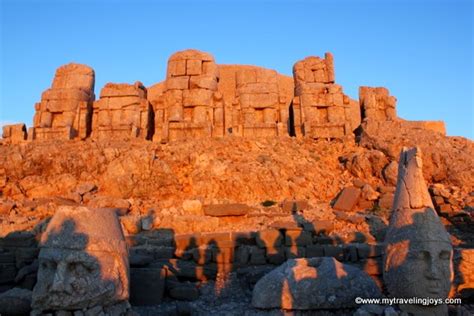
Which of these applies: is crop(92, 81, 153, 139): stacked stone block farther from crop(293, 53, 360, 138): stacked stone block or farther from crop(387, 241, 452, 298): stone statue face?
crop(387, 241, 452, 298): stone statue face

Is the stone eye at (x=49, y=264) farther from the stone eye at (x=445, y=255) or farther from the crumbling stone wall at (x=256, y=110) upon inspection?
the crumbling stone wall at (x=256, y=110)

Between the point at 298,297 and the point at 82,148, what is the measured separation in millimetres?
11243

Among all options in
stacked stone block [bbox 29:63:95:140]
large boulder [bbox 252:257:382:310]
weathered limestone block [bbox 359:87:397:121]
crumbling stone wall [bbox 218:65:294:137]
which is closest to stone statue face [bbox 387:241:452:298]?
large boulder [bbox 252:257:382:310]

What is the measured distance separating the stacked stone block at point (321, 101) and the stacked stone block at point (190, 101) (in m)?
3.51

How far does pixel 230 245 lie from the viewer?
9.14 m

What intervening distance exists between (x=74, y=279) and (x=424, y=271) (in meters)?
4.44

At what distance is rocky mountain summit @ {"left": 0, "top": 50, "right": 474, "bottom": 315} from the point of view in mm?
5625

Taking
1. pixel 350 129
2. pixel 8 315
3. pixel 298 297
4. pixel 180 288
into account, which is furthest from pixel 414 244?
pixel 350 129

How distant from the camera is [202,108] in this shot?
1728 centimetres

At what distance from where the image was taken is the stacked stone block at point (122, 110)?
683 inches

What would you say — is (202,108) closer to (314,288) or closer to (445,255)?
(314,288)

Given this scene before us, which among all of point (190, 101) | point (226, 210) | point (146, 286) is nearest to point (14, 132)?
point (190, 101)

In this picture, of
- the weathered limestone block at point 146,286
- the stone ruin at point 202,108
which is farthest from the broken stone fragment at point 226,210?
the stone ruin at point 202,108

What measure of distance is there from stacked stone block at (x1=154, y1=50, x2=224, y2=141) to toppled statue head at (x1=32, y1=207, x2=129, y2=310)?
10788 millimetres
